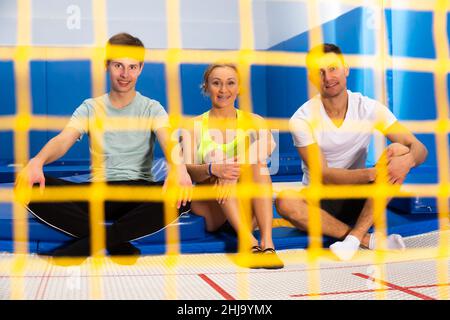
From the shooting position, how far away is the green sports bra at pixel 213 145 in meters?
1.49

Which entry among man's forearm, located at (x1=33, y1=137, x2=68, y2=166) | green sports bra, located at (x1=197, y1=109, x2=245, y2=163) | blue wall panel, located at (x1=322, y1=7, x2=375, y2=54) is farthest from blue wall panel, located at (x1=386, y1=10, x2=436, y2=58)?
man's forearm, located at (x1=33, y1=137, x2=68, y2=166)

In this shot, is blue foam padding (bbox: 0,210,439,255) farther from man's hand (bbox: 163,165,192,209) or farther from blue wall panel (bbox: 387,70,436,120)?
blue wall panel (bbox: 387,70,436,120)

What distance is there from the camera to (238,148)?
4.95 feet

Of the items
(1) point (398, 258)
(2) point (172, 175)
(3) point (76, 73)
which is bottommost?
(1) point (398, 258)

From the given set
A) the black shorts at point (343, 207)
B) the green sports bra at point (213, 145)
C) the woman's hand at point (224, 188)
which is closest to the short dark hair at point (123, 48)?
the green sports bra at point (213, 145)

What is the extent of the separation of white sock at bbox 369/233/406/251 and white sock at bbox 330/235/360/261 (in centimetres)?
6

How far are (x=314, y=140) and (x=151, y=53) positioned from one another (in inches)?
84.4

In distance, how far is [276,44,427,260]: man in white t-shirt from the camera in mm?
1506

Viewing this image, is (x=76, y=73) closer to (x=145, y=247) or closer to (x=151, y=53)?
(x=151, y=53)

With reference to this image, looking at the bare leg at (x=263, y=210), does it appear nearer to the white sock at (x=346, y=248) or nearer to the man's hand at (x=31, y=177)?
the white sock at (x=346, y=248)

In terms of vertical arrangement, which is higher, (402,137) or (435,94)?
(435,94)

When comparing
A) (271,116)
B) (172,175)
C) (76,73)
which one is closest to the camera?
(172,175)

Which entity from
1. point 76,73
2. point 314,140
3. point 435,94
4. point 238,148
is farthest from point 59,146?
point 76,73

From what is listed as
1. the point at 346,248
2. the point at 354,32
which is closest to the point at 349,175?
the point at 346,248
